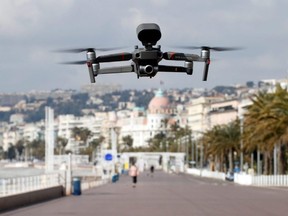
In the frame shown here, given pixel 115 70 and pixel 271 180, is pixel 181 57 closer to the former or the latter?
pixel 115 70

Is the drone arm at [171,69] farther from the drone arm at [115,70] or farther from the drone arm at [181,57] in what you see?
the drone arm at [115,70]

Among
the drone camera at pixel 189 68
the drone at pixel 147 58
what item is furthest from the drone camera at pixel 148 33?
the drone camera at pixel 189 68

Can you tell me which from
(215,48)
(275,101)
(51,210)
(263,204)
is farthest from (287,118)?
(215,48)

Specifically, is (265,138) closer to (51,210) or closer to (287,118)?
(287,118)

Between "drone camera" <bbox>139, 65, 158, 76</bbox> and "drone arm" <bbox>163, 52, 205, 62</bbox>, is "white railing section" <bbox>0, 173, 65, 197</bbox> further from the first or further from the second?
"drone camera" <bbox>139, 65, 158, 76</bbox>

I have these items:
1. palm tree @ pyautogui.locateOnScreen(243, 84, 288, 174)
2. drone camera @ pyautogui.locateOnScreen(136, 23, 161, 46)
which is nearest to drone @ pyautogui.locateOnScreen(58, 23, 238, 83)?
drone camera @ pyautogui.locateOnScreen(136, 23, 161, 46)

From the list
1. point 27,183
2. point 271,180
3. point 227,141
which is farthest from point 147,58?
point 227,141

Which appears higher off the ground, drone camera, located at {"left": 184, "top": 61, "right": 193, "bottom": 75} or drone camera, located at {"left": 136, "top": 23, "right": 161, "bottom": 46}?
drone camera, located at {"left": 136, "top": 23, "right": 161, "bottom": 46}

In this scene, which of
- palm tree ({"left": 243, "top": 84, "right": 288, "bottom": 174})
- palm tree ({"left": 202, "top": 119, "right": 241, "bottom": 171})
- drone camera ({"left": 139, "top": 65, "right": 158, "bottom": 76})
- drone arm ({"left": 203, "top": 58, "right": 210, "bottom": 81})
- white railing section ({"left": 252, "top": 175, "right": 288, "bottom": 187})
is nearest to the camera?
drone camera ({"left": 139, "top": 65, "right": 158, "bottom": 76})

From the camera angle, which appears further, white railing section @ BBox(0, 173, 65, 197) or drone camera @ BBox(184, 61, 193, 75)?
white railing section @ BBox(0, 173, 65, 197)
